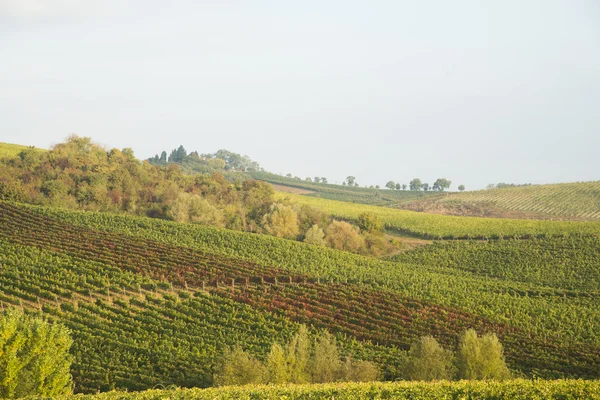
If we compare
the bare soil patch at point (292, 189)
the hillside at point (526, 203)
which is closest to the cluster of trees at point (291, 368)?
the hillside at point (526, 203)

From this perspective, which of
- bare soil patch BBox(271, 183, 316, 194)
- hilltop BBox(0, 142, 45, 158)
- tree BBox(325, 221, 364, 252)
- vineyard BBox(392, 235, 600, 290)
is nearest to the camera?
vineyard BBox(392, 235, 600, 290)

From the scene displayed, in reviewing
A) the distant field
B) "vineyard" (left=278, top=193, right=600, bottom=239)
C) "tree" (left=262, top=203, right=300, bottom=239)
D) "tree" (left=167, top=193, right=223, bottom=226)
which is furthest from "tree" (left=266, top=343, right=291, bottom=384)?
the distant field

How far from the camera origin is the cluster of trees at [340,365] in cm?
3331

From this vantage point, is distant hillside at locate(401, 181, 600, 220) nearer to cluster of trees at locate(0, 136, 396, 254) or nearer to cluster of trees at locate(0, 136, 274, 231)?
cluster of trees at locate(0, 136, 396, 254)

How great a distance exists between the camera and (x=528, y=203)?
131625 mm

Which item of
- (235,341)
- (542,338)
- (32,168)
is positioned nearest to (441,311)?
(542,338)

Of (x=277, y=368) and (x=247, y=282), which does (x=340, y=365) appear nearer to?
(x=277, y=368)

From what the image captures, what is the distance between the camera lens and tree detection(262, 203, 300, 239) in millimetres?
95125

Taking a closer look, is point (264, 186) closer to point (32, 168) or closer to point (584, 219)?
point (32, 168)

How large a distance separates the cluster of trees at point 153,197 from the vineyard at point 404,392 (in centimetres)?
6710

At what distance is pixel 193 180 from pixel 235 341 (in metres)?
72.4

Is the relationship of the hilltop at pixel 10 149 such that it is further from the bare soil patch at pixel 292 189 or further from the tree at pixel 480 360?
the tree at pixel 480 360

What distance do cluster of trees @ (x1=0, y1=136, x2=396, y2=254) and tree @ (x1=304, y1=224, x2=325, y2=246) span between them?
0.15 feet

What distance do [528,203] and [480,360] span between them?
10300 centimetres
